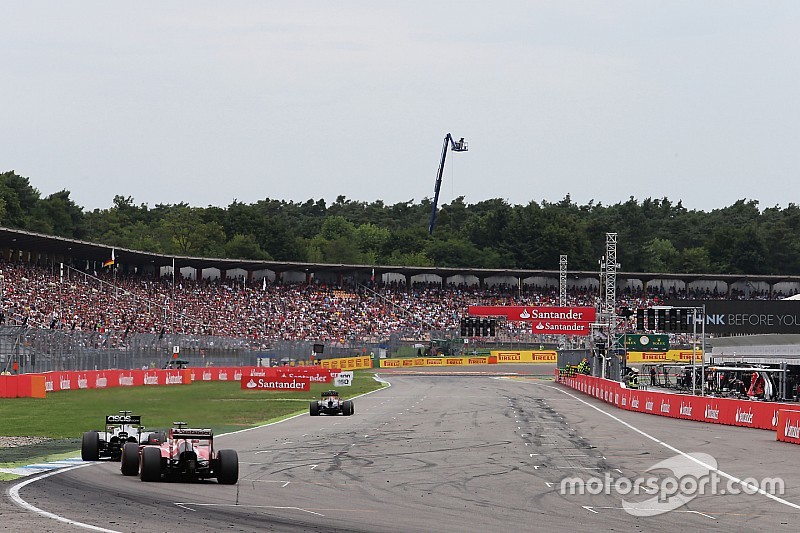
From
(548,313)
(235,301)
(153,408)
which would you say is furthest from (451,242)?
(153,408)

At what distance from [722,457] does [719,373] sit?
39.9 meters

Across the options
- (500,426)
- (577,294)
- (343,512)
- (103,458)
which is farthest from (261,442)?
(577,294)

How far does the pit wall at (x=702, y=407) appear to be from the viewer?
117 feet

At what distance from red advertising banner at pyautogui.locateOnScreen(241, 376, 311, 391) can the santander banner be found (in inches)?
1128

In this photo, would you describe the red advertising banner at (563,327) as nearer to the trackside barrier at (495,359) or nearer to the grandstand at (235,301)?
the grandstand at (235,301)

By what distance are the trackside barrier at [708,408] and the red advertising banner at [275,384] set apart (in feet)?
59.7

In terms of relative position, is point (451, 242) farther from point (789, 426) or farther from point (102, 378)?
point (789, 426)

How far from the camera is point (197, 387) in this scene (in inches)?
2419

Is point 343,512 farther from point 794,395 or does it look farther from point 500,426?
point 794,395

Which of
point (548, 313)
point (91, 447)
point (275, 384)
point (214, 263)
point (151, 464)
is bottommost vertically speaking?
point (275, 384)

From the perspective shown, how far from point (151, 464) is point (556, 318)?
69.7m

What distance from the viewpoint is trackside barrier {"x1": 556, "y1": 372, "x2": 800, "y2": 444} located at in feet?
115

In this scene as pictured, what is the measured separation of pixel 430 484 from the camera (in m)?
20.3

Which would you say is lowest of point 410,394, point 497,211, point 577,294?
point 410,394
